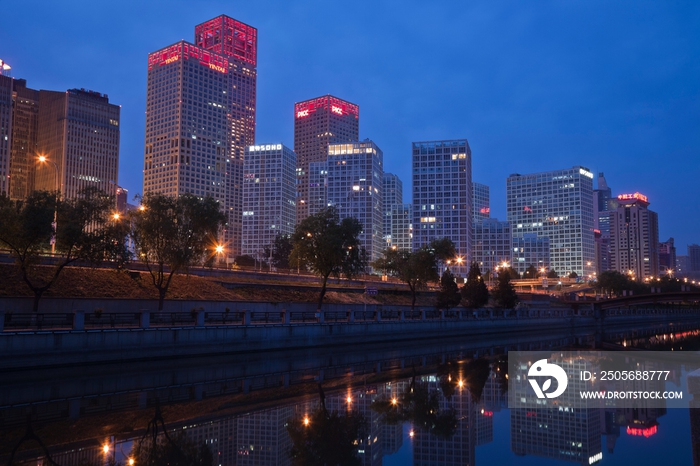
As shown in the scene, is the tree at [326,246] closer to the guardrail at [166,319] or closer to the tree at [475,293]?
the guardrail at [166,319]

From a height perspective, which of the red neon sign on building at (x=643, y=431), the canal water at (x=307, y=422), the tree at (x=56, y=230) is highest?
the tree at (x=56, y=230)

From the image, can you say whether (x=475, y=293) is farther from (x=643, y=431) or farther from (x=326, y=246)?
(x=643, y=431)

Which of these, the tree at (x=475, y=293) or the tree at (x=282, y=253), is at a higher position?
the tree at (x=282, y=253)

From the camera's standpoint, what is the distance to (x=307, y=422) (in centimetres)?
2067

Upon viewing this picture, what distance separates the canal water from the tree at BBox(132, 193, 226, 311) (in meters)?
17.3

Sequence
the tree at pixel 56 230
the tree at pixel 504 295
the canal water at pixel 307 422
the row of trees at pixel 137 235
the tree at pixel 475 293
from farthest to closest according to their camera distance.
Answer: the tree at pixel 504 295, the tree at pixel 475 293, the row of trees at pixel 137 235, the tree at pixel 56 230, the canal water at pixel 307 422

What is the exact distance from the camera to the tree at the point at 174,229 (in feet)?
166

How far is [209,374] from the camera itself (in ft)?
108

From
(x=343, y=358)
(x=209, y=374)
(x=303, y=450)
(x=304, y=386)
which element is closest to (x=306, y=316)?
(x=343, y=358)

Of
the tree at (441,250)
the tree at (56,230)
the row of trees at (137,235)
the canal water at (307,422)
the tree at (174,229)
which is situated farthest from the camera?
the tree at (441,250)

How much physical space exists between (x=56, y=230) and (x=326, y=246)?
26906mm

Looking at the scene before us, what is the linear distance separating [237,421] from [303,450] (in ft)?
15.3

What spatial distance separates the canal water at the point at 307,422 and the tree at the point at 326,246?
29248mm

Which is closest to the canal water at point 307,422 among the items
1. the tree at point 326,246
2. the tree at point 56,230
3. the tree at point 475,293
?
the tree at point 56,230
